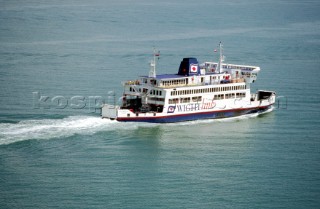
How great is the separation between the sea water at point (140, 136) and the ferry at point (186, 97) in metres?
1.03

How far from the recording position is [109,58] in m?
94.5

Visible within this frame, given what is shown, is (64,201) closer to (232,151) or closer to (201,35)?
(232,151)

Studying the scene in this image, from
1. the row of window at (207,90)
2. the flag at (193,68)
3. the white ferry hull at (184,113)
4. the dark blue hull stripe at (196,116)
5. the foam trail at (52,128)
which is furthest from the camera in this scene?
the flag at (193,68)

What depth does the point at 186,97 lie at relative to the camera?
65250 mm

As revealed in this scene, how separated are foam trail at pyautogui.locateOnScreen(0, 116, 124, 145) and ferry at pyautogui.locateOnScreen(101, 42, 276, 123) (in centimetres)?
176

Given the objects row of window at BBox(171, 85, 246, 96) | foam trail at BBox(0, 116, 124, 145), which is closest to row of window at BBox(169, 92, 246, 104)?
row of window at BBox(171, 85, 246, 96)

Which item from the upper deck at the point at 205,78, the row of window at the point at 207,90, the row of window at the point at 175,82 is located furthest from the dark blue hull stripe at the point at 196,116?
the row of window at the point at 175,82

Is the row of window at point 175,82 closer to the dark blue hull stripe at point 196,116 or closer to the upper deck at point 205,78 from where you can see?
the upper deck at point 205,78

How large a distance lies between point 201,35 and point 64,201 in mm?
79679

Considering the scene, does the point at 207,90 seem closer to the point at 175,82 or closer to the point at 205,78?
the point at 205,78

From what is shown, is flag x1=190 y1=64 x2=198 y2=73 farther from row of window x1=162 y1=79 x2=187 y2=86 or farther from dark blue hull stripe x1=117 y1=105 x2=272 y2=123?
dark blue hull stripe x1=117 y1=105 x2=272 y2=123

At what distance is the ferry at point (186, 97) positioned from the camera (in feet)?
209

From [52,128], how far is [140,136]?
25.6 ft

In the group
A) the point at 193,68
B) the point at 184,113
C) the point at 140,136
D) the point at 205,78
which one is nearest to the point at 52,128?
the point at 140,136
